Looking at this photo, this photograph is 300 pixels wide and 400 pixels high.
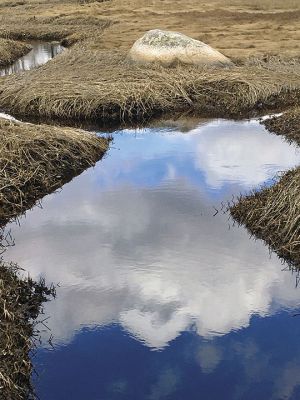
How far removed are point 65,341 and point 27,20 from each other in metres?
34.1

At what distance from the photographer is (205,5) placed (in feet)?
124

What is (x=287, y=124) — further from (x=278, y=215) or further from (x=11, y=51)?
(x=11, y=51)

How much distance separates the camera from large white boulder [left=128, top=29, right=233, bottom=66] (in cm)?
2167

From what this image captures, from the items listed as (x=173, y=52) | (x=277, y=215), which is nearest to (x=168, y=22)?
(x=173, y=52)

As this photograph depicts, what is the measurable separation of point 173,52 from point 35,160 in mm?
9905

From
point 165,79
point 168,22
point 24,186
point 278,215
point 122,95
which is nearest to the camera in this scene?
point 278,215

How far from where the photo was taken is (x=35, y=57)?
29.3 meters

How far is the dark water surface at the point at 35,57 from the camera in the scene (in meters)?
27.0

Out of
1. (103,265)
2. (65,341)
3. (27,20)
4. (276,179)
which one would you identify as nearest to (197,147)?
(276,179)

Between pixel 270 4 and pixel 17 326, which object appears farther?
pixel 270 4

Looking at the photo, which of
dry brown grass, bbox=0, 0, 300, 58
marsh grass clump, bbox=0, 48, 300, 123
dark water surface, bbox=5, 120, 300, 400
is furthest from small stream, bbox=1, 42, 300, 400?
dry brown grass, bbox=0, 0, 300, 58

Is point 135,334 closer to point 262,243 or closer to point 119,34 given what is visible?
point 262,243

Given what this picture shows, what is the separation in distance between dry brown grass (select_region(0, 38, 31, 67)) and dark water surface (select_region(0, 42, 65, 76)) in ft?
0.92

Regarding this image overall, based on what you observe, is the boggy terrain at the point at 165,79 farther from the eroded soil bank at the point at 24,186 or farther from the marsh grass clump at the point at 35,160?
the marsh grass clump at the point at 35,160
